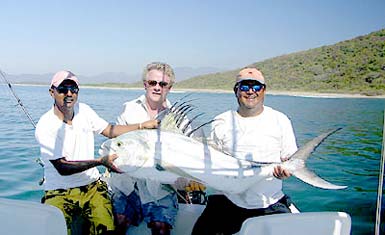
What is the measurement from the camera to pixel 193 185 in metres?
3.23

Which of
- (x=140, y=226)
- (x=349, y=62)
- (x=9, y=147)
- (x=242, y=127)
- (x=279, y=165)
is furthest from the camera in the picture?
(x=349, y=62)

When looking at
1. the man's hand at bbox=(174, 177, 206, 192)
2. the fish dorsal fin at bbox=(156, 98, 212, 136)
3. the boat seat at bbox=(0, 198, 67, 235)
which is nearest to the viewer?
the boat seat at bbox=(0, 198, 67, 235)

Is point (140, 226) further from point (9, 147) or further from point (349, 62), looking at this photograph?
point (349, 62)

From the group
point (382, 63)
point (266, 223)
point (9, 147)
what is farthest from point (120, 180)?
point (382, 63)

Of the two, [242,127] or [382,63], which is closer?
[242,127]

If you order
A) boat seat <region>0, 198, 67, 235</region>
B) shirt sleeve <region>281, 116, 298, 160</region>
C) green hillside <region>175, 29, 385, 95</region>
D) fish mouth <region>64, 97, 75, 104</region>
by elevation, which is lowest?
boat seat <region>0, 198, 67, 235</region>

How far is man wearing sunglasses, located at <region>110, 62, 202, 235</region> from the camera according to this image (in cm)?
293

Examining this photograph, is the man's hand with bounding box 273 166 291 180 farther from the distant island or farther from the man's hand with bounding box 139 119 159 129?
the distant island

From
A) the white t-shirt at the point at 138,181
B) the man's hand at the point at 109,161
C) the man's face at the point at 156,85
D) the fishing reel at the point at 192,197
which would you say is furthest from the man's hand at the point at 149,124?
the fishing reel at the point at 192,197

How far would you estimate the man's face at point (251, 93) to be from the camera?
2.82 meters

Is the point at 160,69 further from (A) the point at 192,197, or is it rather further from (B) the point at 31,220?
(B) the point at 31,220

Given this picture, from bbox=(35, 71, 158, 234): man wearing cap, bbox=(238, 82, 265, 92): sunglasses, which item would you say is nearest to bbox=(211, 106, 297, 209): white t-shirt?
bbox=(238, 82, 265, 92): sunglasses

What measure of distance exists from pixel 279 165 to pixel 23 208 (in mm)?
1472

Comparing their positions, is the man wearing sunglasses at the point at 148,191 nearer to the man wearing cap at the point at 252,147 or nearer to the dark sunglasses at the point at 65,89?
the man wearing cap at the point at 252,147
